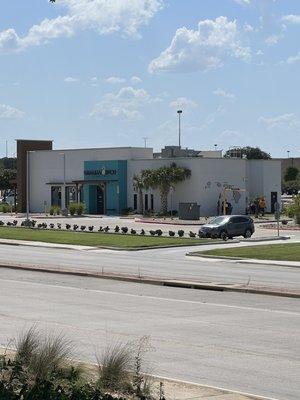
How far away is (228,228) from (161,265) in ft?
57.0

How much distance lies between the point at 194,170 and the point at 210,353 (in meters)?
66.7

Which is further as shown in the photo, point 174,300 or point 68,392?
point 174,300

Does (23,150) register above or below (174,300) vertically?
above

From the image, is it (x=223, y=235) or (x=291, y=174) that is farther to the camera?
(x=291, y=174)

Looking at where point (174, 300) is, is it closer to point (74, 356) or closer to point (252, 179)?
point (74, 356)

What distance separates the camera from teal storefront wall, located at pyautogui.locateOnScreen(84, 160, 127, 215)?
85.3 m

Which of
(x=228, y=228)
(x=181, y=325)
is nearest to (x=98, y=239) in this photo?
(x=228, y=228)

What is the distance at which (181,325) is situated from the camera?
1708 cm

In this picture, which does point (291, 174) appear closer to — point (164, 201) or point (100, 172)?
point (100, 172)

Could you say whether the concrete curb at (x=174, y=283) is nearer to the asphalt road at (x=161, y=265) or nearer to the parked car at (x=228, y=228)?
the asphalt road at (x=161, y=265)

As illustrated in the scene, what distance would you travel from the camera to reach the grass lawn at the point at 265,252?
36.7 m

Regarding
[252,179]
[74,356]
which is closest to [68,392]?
[74,356]

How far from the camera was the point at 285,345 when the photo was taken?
578 inches

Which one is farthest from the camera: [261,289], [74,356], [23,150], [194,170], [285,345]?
[23,150]
